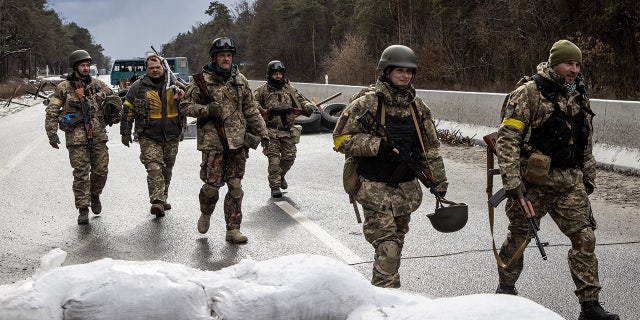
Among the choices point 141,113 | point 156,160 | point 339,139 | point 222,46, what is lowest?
point 156,160

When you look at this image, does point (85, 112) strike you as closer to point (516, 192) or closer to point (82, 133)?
point (82, 133)

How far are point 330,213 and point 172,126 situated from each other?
2030mm

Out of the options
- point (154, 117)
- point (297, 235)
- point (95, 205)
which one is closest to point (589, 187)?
point (297, 235)

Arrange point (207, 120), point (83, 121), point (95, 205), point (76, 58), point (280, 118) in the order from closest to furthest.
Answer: point (207, 120) → point (76, 58) → point (83, 121) → point (95, 205) → point (280, 118)

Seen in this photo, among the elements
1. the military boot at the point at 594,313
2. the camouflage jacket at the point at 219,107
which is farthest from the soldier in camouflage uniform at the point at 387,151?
the camouflage jacket at the point at 219,107

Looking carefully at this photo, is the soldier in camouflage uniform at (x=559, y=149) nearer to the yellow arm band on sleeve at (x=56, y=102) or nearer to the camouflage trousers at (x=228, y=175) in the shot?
the camouflage trousers at (x=228, y=175)

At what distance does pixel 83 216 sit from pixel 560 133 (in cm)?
541

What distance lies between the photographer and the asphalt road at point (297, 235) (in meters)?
5.66

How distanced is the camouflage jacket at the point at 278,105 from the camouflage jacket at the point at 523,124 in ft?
19.3

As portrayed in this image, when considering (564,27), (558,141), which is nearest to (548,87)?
(558,141)

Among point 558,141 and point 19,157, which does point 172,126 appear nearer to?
point 558,141

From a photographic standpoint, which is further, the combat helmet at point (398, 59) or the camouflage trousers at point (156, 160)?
the camouflage trousers at point (156, 160)

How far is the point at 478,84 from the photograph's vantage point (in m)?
27.9

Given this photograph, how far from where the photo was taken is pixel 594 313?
182 inches
